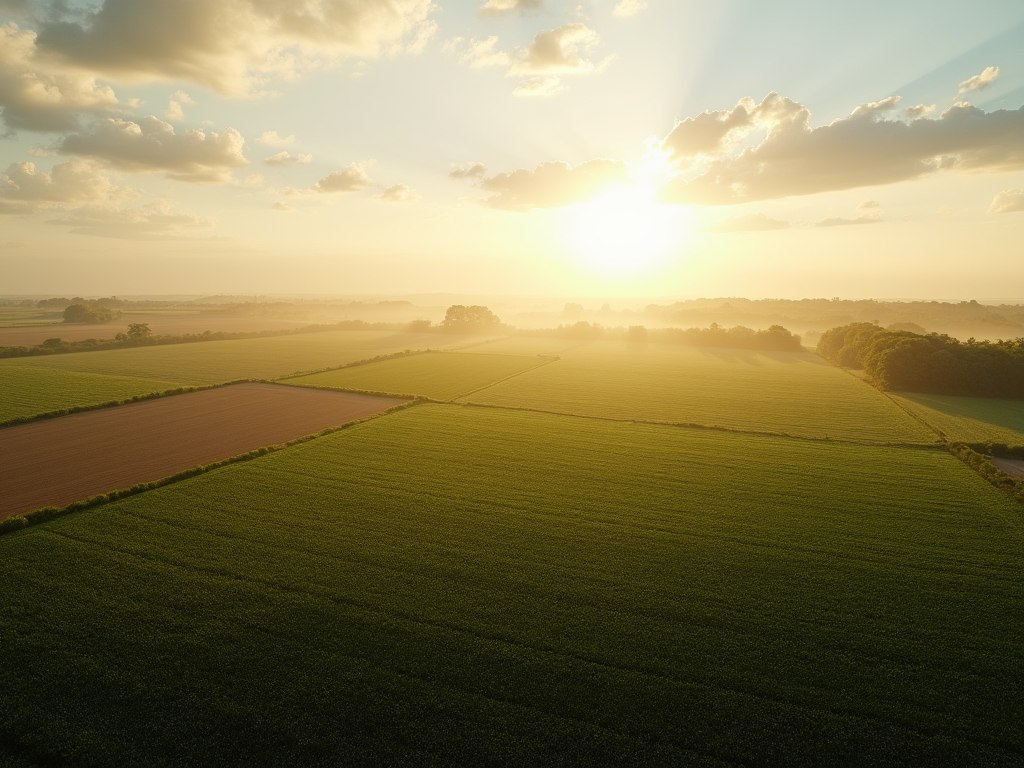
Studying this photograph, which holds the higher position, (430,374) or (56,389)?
(430,374)

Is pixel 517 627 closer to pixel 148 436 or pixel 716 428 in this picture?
pixel 716 428

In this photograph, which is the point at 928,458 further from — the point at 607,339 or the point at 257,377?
the point at 607,339

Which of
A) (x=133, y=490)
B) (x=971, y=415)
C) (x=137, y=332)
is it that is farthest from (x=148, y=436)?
(x=137, y=332)

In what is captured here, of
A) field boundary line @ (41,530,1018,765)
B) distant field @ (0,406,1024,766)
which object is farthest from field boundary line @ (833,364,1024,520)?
field boundary line @ (41,530,1018,765)

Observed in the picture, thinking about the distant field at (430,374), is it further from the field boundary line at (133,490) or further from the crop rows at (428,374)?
the field boundary line at (133,490)

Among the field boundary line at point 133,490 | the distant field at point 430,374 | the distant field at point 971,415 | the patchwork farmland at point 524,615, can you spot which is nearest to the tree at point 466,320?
the distant field at point 430,374
